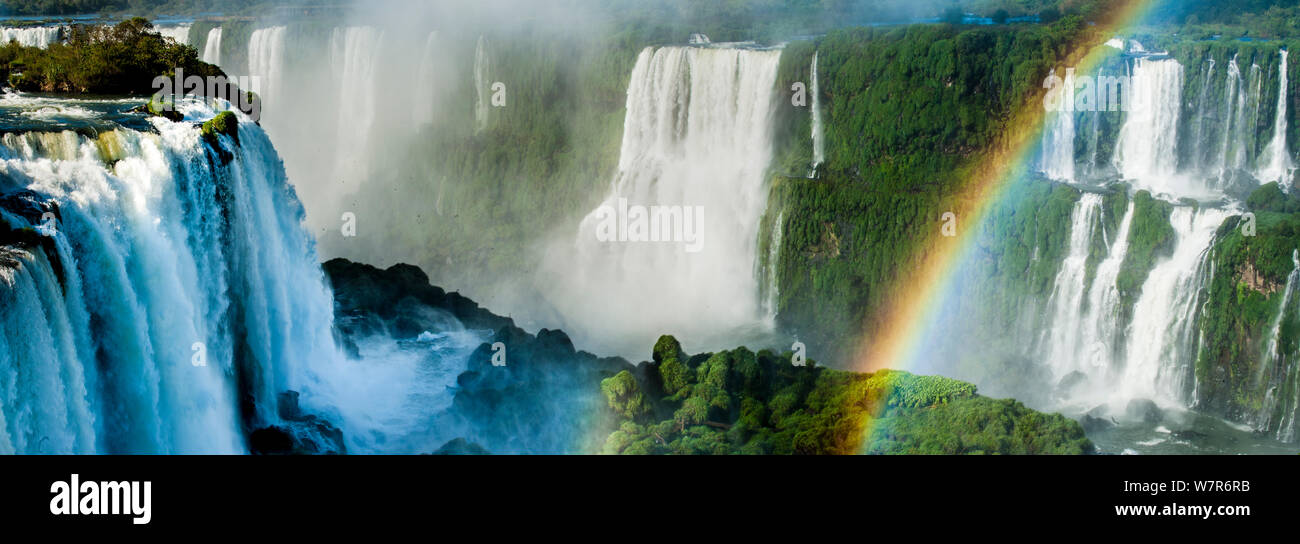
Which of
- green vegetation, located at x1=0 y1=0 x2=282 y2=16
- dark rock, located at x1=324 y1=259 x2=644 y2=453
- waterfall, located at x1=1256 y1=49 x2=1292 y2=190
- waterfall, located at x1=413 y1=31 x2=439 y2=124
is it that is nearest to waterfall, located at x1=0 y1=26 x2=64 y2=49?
waterfall, located at x1=413 y1=31 x2=439 y2=124

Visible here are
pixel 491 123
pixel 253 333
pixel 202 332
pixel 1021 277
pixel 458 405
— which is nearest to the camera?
pixel 202 332

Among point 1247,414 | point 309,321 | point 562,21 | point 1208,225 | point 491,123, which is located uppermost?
point 562,21

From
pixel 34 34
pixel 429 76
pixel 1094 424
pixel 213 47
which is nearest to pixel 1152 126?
pixel 1094 424

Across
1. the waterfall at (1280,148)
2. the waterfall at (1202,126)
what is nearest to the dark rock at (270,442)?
the waterfall at (1202,126)

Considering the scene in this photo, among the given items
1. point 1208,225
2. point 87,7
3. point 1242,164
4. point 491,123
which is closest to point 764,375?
point 1208,225

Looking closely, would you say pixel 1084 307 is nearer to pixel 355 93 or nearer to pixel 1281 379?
pixel 1281 379
